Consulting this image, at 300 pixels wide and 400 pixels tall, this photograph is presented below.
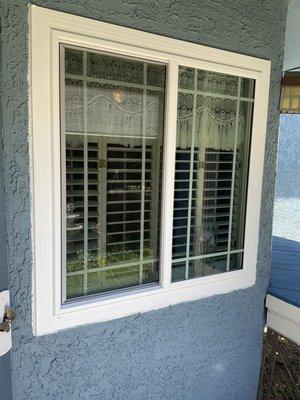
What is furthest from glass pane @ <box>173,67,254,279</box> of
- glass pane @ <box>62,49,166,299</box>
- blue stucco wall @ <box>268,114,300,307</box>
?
blue stucco wall @ <box>268,114,300,307</box>

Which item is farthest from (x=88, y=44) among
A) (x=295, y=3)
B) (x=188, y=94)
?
(x=295, y=3)

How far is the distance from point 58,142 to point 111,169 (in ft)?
1.52

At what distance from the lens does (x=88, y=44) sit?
2168 mm

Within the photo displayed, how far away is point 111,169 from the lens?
8.12 ft

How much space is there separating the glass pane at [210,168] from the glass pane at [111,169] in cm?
24

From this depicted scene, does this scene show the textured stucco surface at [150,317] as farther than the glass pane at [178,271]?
No

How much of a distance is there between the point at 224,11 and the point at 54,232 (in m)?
2.15

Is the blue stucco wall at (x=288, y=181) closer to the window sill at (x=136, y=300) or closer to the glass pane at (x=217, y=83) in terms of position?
the window sill at (x=136, y=300)

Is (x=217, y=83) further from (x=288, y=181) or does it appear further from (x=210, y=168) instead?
(x=288, y=181)

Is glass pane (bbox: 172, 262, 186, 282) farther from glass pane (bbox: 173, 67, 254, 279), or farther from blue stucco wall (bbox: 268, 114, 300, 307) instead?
blue stucco wall (bbox: 268, 114, 300, 307)

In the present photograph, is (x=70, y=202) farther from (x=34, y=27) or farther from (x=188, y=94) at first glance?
(x=188, y=94)

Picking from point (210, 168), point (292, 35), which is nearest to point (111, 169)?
point (210, 168)

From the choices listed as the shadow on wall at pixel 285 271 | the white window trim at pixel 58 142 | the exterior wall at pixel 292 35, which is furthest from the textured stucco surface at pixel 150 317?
the exterior wall at pixel 292 35

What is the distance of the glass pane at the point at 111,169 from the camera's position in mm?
2275
